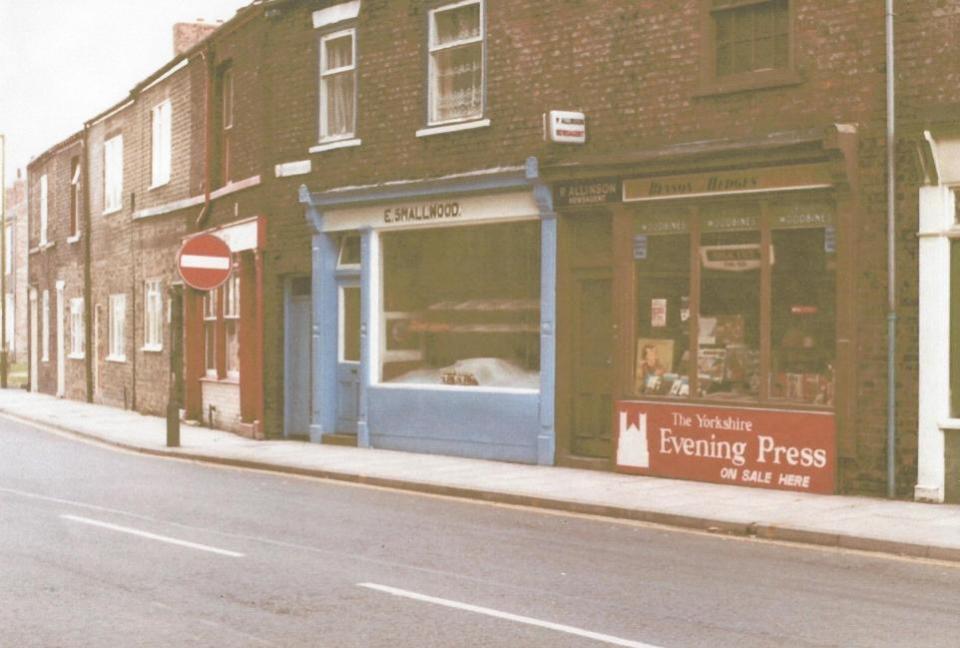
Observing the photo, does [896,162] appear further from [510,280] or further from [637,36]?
[510,280]

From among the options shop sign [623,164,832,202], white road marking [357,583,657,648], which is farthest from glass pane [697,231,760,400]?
white road marking [357,583,657,648]

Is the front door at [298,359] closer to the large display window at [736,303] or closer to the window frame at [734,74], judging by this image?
the large display window at [736,303]

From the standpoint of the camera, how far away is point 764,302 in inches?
589

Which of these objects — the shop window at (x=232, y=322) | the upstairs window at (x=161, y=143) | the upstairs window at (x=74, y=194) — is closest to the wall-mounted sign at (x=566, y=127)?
the shop window at (x=232, y=322)

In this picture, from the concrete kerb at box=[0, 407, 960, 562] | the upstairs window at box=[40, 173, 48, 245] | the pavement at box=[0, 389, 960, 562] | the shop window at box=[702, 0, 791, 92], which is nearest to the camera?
the concrete kerb at box=[0, 407, 960, 562]

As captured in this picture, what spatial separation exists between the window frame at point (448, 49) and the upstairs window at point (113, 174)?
15.2 metres

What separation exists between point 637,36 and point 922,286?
471 cm

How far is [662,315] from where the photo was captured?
1616 cm

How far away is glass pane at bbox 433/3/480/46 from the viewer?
18906 millimetres

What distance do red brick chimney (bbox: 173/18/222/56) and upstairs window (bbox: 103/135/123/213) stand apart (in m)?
2.60

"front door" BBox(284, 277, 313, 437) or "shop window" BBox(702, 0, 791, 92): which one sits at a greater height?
"shop window" BBox(702, 0, 791, 92)

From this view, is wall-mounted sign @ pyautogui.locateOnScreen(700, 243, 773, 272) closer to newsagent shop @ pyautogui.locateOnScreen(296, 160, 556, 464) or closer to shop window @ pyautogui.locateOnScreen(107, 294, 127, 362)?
newsagent shop @ pyautogui.locateOnScreen(296, 160, 556, 464)

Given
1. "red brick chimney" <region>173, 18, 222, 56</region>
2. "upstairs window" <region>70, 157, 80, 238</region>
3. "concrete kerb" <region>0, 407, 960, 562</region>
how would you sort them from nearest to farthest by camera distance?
"concrete kerb" <region>0, 407, 960, 562</region> < "red brick chimney" <region>173, 18, 222, 56</region> < "upstairs window" <region>70, 157, 80, 238</region>

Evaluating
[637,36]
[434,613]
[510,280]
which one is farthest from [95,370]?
[434,613]
